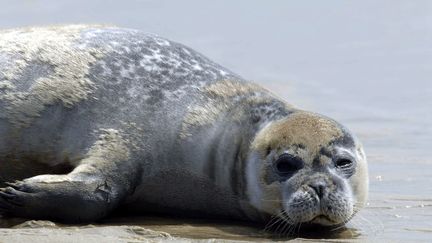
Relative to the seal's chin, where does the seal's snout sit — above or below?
above

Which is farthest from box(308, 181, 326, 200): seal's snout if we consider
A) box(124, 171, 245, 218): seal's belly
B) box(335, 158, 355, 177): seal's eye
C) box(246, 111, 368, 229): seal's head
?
box(124, 171, 245, 218): seal's belly

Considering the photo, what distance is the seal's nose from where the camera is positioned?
746 cm

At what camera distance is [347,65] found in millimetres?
16562

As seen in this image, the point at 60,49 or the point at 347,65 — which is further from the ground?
the point at 347,65

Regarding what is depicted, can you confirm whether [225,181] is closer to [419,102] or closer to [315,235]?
[315,235]

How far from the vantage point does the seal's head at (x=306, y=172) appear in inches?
295

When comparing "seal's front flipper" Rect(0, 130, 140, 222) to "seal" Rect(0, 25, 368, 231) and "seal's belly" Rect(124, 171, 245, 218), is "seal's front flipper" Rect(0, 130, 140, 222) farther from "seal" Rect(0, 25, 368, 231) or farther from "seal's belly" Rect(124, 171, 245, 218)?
"seal's belly" Rect(124, 171, 245, 218)

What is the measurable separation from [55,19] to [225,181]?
32.3 feet

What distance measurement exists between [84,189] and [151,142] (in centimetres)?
62

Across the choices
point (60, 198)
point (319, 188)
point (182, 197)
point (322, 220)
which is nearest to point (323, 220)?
point (322, 220)

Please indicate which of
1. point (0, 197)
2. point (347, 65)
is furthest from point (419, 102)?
point (0, 197)

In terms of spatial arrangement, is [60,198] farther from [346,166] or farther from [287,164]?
[346,166]

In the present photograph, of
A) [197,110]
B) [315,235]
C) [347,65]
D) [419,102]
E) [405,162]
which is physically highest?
[347,65]

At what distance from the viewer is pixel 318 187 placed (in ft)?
24.6
